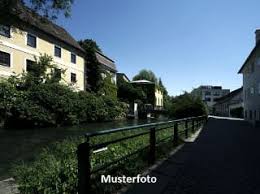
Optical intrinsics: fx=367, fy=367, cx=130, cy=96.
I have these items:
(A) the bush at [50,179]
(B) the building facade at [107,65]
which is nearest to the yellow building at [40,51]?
(B) the building facade at [107,65]

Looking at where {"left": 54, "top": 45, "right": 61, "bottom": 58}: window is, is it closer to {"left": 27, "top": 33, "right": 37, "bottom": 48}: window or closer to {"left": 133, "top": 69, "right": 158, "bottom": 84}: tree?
{"left": 27, "top": 33, "right": 37, "bottom": 48}: window

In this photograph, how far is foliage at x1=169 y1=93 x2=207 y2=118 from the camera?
31312 mm

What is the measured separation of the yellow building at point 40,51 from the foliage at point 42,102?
1178mm

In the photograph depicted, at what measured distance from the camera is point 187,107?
31.4 meters

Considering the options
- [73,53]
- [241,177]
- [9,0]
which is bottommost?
[241,177]

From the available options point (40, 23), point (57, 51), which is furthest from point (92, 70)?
point (40, 23)

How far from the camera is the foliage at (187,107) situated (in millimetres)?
31312

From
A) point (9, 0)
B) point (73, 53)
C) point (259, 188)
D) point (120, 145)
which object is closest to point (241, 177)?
point (259, 188)

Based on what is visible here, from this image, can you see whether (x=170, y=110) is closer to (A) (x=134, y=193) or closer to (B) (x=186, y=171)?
(B) (x=186, y=171)

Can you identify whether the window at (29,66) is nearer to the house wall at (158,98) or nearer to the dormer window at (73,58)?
the dormer window at (73,58)

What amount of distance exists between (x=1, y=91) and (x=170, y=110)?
1441 cm

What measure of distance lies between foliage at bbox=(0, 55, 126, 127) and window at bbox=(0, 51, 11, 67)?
1498 mm

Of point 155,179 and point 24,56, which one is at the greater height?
point 24,56

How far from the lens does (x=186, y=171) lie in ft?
24.6
